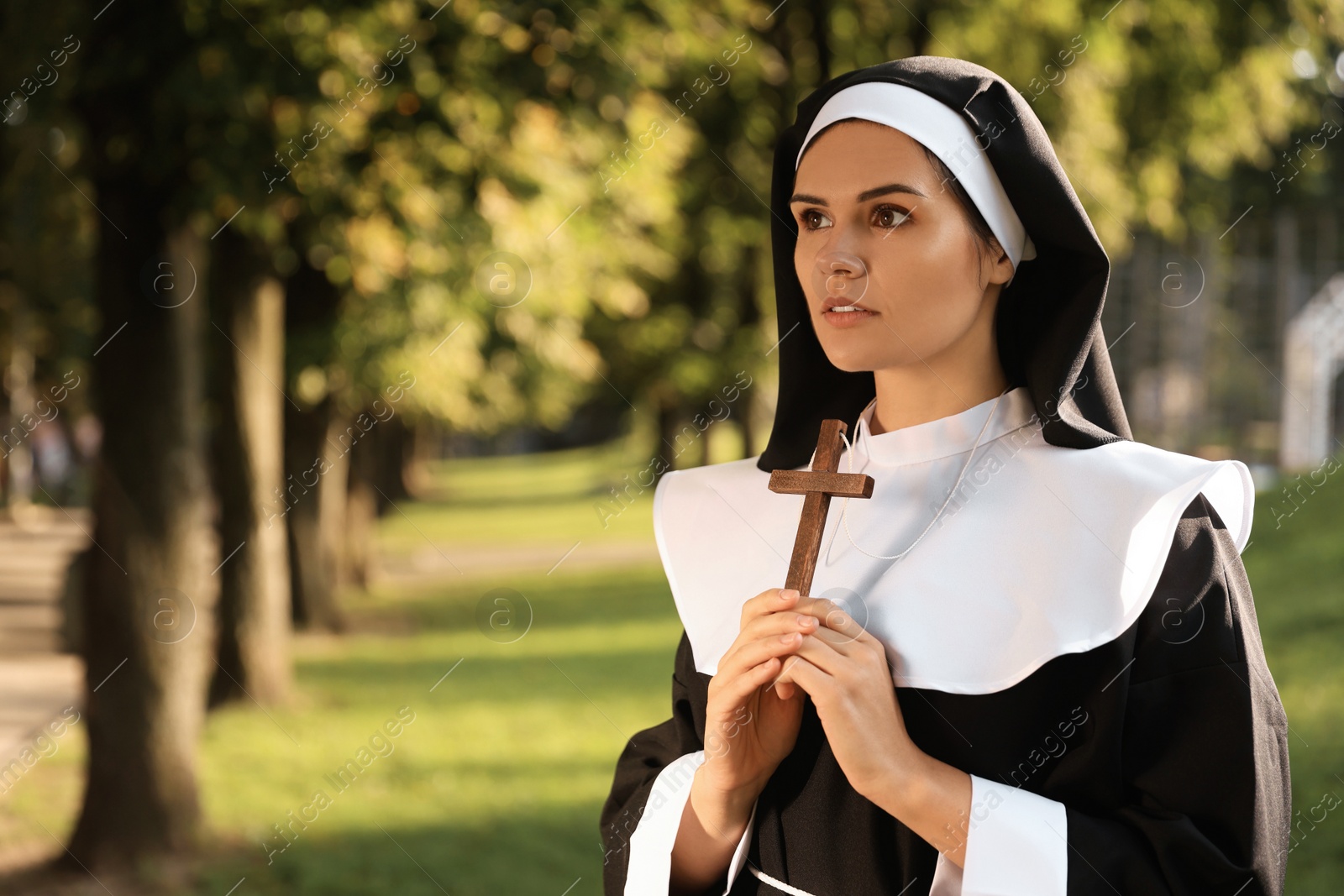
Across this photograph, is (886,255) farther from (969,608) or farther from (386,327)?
(386,327)

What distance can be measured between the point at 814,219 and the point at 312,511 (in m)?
11.8

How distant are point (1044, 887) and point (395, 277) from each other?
27.0 feet

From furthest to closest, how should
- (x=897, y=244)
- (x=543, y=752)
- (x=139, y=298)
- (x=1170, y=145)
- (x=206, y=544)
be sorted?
1. (x=1170, y=145)
2. (x=543, y=752)
3. (x=206, y=544)
4. (x=139, y=298)
5. (x=897, y=244)

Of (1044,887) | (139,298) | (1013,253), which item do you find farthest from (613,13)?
(1044,887)

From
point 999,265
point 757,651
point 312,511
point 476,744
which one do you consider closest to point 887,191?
point 999,265

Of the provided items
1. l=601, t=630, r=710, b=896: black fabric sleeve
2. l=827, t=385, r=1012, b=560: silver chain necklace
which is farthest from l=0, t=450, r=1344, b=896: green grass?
l=827, t=385, r=1012, b=560: silver chain necklace

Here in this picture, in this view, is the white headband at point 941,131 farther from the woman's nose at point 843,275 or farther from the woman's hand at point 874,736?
the woman's hand at point 874,736

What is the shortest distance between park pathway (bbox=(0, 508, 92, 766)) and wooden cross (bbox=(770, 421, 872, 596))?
5352 millimetres

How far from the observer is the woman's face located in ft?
6.28

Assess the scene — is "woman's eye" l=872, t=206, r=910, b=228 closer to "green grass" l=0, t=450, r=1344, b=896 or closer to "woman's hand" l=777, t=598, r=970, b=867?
"woman's hand" l=777, t=598, r=970, b=867

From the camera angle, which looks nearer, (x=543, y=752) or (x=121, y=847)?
(x=121, y=847)

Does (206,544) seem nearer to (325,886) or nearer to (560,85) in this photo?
(325,886)

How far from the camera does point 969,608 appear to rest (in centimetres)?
192

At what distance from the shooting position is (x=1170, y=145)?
1091 cm
